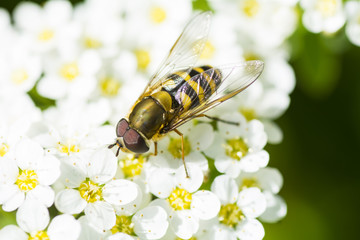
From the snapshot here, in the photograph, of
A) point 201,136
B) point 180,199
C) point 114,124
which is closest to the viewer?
point 180,199

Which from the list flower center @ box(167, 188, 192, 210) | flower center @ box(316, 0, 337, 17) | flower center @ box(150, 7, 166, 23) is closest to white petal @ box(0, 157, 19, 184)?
flower center @ box(167, 188, 192, 210)

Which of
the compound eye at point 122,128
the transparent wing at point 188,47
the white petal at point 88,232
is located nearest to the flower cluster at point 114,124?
the white petal at point 88,232

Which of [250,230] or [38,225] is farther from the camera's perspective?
[250,230]

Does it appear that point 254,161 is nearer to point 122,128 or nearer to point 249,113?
point 249,113

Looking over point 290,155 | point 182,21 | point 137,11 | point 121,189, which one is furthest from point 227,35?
point 121,189

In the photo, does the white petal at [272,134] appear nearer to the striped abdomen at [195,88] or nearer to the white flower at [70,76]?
the striped abdomen at [195,88]

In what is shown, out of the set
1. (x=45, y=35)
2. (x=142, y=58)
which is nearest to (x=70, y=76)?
(x=45, y=35)

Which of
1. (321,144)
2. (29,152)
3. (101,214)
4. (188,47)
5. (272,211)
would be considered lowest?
(321,144)
